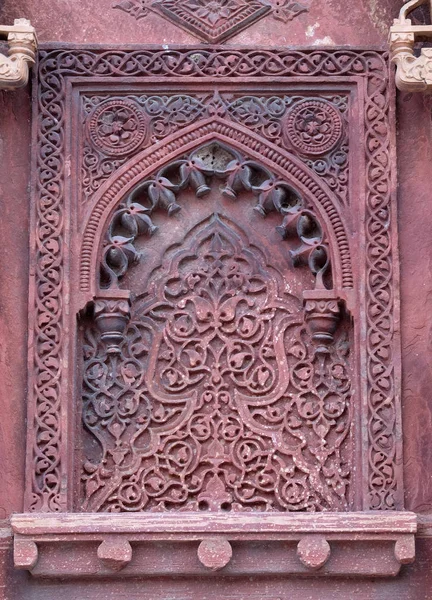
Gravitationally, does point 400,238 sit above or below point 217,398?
above

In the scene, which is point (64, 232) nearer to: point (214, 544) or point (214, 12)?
point (214, 12)

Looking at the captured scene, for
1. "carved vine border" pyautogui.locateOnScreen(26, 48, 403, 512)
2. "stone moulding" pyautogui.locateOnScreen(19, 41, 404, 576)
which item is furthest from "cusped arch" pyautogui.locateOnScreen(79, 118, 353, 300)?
"carved vine border" pyautogui.locateOnScreen(26, 48, 403, 512)

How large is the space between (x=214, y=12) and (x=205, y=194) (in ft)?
3.06

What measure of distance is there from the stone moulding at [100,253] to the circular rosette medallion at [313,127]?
5 centimetres

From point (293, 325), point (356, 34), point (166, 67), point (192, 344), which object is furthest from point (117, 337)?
point (356, 34)

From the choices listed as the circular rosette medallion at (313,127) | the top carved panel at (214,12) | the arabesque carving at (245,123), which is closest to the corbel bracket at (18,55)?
the arabesque carving at (245,123)

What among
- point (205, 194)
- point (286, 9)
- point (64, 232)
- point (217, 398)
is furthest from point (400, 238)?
point (64, 232)

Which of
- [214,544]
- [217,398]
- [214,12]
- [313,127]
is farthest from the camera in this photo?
[214,12]

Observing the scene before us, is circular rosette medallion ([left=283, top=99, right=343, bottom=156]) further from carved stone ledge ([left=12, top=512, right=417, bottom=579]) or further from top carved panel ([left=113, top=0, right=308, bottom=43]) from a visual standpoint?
carved stone ledge ([left=12, top=512, right=417, bottom=579])

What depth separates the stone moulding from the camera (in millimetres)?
7285

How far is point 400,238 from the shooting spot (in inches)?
310

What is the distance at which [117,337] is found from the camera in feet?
25.7

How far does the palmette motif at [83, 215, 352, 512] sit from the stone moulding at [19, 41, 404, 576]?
184 mm

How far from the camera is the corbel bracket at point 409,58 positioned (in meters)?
7.81
